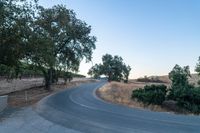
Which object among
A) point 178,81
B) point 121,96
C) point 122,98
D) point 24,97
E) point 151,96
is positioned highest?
point 178,81

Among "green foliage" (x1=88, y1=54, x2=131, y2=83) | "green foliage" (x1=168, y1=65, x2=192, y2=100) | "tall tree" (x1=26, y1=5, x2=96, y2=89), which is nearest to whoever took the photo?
"green foliage" (x1=168, y1=65, x2=192, y2=100)

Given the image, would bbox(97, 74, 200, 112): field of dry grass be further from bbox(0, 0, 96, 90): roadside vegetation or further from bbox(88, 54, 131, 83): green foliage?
bbox(88, 54, 131, 83): green foliage

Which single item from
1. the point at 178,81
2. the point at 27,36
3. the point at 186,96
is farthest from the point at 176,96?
the point at 27,36

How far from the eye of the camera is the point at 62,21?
50.2 metres

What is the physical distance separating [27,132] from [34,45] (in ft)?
56.6

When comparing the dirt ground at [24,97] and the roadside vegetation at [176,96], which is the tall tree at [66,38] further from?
the roadside vegetation at [176,96]

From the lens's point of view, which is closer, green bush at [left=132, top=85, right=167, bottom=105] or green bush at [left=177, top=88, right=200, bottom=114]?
green bush at [left=177, top=88, right=200, bottom=114]

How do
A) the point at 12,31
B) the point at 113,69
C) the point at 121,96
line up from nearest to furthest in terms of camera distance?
the point at 12,31
the point at 121,96
the point at 113,69

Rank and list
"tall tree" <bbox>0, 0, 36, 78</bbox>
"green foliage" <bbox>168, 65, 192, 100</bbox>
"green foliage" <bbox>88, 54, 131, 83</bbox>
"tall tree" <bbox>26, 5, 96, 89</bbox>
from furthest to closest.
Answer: "green foliage" <bbox>88, 54, 131, 83</bbox>, "tall tree" <bbox>26, 5, 96, 89</bbox>, "green foliage" <bbox>168, 65, 192, 100</bbox>, "tall tree" <bbox>0, 0, 36, 78</bbox>

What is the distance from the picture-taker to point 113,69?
123 m

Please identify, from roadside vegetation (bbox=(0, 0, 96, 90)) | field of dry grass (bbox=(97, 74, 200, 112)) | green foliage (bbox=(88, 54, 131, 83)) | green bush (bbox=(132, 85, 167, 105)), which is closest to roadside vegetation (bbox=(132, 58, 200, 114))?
green bush (bbox=(132, 85, 167, 105))

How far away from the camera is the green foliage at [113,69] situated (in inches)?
4815

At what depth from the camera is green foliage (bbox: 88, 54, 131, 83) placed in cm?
12231

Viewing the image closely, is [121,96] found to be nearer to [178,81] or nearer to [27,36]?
[178,81]
